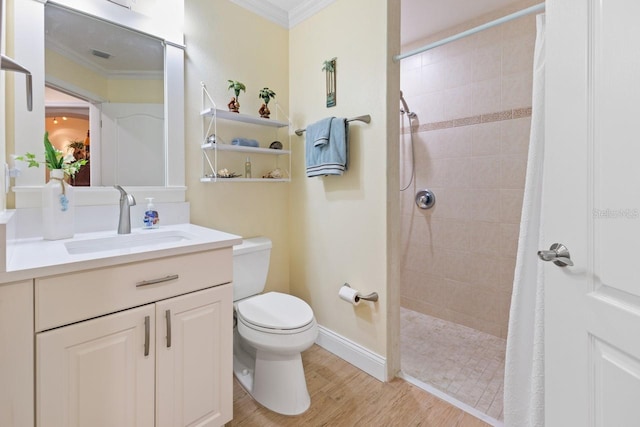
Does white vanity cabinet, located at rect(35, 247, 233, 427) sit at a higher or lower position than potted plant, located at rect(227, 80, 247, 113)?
lower

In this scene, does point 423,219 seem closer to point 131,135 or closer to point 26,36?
point 131,135

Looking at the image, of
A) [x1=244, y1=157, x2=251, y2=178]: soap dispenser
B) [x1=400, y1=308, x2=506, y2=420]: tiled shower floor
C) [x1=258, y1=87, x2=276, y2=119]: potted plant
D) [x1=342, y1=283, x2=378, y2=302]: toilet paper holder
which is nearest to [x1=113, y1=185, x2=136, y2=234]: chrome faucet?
[x1=244, y1=157, x2=251, y2=178]: soap dispenser

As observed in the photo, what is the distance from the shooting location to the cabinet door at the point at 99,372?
0.89 m

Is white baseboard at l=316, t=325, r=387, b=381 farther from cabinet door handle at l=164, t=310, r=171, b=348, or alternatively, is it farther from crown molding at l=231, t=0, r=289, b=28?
crown molding at l=231, t=0, r=289, b=28

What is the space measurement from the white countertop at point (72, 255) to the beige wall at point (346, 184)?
80 cm

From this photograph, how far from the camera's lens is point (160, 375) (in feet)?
3.62

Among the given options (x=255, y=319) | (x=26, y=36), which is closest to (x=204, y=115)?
(x=26, y=36)

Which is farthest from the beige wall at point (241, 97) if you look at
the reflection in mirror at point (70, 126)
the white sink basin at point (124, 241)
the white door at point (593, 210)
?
the white door at point (593, 210)

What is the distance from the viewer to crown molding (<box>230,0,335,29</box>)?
199 centimetres

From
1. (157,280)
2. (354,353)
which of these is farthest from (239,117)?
(354,353)

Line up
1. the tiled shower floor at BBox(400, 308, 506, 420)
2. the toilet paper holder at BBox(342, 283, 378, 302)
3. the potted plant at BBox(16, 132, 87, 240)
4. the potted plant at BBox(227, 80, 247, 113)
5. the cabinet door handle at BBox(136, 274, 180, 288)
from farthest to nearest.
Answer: the potted plant at BBox(227, 80, 247, 113) < the toilet paper holder at BBox(342, 283, 378, 302) < the tiled shower floor at BBox(400, 308, 506, 420) < the potted plant at BBox(16, 132, 87, 240) < the cabinet door handle at BBox(136, 274, 180, 288)

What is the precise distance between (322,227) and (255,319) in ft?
2.57

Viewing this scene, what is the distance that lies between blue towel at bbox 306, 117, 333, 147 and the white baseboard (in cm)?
122

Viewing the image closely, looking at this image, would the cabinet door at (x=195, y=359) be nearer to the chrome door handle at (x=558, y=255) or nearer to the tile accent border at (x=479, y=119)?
the chrome door handle at (x=558, y=255)
